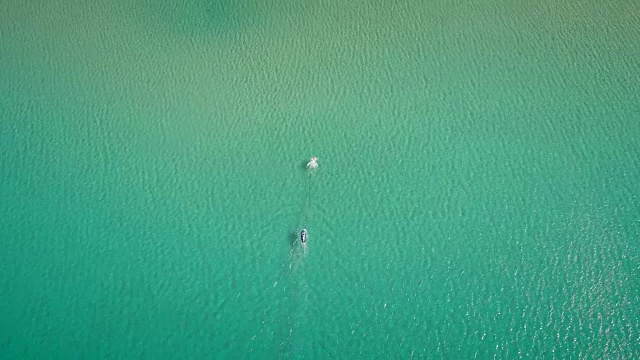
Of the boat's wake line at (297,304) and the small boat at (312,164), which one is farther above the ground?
the small boat at (312,164)

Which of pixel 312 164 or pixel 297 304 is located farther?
pixel 312 164

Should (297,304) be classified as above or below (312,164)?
below

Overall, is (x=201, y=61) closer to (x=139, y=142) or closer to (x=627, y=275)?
(x=139, y=142)

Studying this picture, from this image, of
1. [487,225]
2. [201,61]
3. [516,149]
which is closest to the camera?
[487,225]

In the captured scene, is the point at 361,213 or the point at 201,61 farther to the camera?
the point at 201,61

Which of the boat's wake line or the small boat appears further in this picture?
the small boat

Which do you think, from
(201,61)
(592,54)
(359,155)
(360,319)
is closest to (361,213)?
(359,155)

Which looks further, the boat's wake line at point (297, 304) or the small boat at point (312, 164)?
the small boat at point (312, 164)

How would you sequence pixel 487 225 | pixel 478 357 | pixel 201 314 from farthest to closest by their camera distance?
pixel 487 225 → pixel 201 314 → pixel 478 357

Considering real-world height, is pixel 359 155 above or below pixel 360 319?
above

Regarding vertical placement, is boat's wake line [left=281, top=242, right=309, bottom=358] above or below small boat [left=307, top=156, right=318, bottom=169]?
below

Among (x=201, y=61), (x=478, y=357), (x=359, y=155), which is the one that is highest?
(x=201, y=61)
